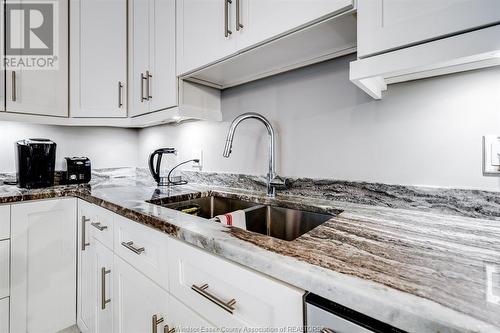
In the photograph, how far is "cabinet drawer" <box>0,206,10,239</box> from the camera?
47.9 inches

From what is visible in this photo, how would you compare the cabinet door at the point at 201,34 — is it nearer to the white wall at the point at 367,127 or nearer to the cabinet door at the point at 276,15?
the cabinet door at the point at 276,15

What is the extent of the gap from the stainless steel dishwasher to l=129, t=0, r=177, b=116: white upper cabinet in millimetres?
1155

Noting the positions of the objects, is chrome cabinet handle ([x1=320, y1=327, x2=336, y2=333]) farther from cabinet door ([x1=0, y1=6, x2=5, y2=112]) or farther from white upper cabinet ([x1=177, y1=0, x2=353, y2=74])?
cabinet door ([x1=0, y1=6, x2=5, y2=112])

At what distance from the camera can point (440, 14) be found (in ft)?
1.85

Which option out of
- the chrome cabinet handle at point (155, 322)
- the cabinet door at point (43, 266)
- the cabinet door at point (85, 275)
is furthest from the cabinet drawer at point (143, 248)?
the cabinet door at point (43, 266)

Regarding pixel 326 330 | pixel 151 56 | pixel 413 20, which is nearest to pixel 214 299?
pixel 326 330

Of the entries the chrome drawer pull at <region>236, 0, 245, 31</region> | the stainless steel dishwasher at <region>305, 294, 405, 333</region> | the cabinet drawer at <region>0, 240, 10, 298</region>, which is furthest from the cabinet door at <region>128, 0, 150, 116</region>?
the stainless steel dishwasher at <region>305, 294, 405, 333</region>

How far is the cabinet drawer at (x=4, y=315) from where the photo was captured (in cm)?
124

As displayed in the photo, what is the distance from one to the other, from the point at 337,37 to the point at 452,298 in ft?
2.79

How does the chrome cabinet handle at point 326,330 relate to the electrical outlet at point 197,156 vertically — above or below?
below

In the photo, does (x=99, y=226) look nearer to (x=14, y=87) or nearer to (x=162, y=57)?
(x=162, y=57)

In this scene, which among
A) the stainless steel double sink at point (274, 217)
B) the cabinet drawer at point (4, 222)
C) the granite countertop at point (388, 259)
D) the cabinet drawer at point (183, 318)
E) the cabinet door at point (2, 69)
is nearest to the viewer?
the granite countertop at point (388, 259)

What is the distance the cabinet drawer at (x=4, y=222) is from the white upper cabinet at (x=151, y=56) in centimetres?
84

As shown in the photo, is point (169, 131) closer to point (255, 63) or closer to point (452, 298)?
point (255, 63)
